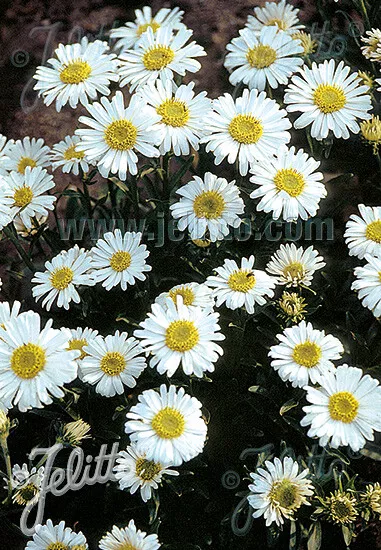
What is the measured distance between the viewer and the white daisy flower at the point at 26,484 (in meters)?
2.31

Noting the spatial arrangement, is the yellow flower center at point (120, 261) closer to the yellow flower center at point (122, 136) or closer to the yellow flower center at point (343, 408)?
the yellow flower center at point (122, 136)

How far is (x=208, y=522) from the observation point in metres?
2.60

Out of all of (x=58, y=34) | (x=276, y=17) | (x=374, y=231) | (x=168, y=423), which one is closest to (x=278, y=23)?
(x=276, y=17)

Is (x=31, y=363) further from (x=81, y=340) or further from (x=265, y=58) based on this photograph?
(x=265, y=58)

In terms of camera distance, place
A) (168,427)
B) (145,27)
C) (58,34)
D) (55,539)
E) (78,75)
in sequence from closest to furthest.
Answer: (168,427), (55,539), (78,75), (145,27), (58,34)

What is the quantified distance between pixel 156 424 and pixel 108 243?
720 mm

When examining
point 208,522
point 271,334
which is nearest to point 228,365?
point 271,334

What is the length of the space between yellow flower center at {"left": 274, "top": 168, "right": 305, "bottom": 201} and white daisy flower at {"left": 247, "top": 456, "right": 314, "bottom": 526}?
85cm

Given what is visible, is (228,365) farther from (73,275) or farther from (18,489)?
(18,489)

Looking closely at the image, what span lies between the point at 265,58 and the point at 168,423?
1.50 m

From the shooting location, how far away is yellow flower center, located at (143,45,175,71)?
2725mm

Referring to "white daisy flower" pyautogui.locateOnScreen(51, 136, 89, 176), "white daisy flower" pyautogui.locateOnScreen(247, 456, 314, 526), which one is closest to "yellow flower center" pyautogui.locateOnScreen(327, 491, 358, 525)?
"white daisy flower" pyautogui.locateOnScreen(247, 456, 314, 526)

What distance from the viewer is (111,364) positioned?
228cm

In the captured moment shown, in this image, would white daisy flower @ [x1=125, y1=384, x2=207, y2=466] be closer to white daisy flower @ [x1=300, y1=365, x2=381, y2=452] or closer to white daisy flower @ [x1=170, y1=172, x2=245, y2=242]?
white daisy flower @ [x1=300, y1=365, x2=381, y2=452]
